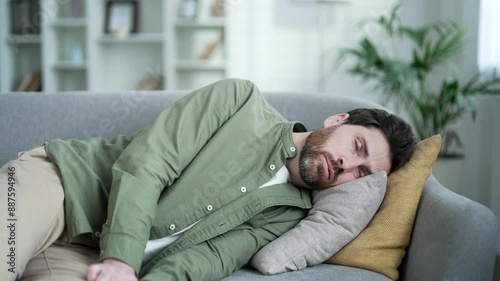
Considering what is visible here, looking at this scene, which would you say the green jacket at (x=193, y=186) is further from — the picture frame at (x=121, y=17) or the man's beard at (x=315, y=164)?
the picture frame at (x=121, y=17)

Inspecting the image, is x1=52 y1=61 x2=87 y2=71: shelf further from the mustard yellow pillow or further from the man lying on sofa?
the mustard yellow pillow

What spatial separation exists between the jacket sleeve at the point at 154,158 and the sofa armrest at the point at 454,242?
2.09 feet

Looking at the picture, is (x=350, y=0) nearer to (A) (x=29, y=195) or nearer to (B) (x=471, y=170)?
(B) (x=471, y=170)

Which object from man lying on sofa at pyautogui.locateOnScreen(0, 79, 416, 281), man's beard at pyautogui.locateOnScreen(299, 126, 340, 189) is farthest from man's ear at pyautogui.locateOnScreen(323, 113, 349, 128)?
man's beard at pyautogui.locateOnScreen(299, 126, 340, 189)

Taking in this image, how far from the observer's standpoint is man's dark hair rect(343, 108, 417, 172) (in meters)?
1.76

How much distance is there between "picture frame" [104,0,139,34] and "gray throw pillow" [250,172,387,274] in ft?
11.3

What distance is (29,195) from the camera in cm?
149

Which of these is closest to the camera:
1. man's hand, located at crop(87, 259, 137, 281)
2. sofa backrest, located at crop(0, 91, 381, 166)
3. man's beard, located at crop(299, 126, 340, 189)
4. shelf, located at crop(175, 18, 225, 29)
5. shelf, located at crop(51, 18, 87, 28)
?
man's hand, located at crop(87, 259, 137, 281)

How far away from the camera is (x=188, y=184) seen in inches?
65.2

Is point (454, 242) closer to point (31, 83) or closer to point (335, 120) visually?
point (335, 120)

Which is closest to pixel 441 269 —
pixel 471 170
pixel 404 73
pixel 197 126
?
pixel 197 126

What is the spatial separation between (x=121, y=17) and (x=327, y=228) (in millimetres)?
3607

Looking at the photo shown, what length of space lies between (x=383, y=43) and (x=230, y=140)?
3005mm

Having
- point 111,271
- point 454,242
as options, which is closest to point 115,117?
point 111,271
